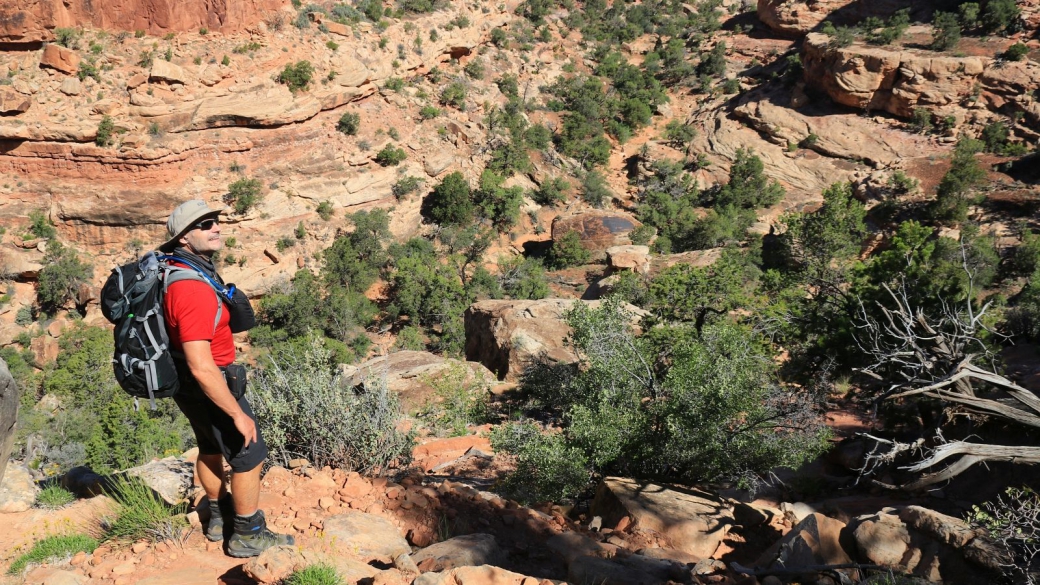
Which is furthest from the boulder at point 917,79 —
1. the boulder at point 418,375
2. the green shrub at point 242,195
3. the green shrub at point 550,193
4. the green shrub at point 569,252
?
the green shrub at point 242,195

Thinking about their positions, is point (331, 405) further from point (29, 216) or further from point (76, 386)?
point (29, 216)

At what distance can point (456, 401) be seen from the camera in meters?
10.4

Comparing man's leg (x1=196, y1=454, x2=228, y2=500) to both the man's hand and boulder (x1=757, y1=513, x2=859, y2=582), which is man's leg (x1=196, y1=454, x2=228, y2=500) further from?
boulder (x1=757, y1=513, x2=859, y2=582)

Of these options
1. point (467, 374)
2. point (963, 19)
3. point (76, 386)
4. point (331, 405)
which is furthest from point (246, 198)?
point (963, 19)

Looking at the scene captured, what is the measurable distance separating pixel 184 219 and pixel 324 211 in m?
20.1

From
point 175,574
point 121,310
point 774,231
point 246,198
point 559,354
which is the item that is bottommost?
point 774,231

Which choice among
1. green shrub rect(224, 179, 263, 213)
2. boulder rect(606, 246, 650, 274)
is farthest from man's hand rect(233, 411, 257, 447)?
green shrub rect(224, 179, 263, 213)

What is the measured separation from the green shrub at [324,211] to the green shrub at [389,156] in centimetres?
301

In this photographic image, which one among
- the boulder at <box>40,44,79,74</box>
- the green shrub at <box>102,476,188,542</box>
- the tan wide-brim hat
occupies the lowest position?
the green shrub at <box>102,476,188,542</box>

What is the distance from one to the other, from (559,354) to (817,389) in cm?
502

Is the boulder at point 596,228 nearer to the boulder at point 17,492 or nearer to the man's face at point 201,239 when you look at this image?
the boulder at point 17,492

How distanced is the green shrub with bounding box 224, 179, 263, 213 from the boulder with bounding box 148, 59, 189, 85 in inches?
156

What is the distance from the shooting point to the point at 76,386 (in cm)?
1482

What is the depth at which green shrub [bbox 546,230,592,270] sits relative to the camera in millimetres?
23188
